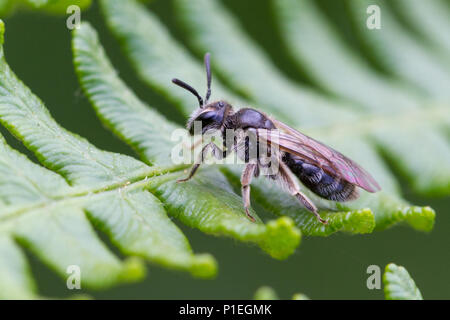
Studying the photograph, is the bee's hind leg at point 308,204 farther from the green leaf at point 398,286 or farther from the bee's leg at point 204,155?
the green leaf at point 398,286

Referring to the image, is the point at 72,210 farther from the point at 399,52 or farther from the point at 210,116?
the point at 399,52

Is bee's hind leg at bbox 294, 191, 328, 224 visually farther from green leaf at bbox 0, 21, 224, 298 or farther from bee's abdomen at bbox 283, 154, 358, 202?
green leaf at bbox 0, 21, 224, 298

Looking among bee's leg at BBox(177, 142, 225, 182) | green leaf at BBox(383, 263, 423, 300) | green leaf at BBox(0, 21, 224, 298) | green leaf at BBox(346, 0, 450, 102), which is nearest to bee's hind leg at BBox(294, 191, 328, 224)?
bee's leg at BBox(177, 142, 225, 182)

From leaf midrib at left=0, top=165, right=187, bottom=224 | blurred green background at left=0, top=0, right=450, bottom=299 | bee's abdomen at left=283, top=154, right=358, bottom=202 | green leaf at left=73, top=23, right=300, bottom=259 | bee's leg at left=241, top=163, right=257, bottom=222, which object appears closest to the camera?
leaf midrib at left=0, top=165, right=187, bottom=224

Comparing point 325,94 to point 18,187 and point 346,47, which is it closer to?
point 346,47

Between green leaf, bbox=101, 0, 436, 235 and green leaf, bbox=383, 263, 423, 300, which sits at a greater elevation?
Answer: green leaf, bbox=101, 0, 436, 235

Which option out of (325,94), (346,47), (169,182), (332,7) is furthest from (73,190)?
(332,7)

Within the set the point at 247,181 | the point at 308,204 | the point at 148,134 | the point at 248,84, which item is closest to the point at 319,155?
the point at 308,204
